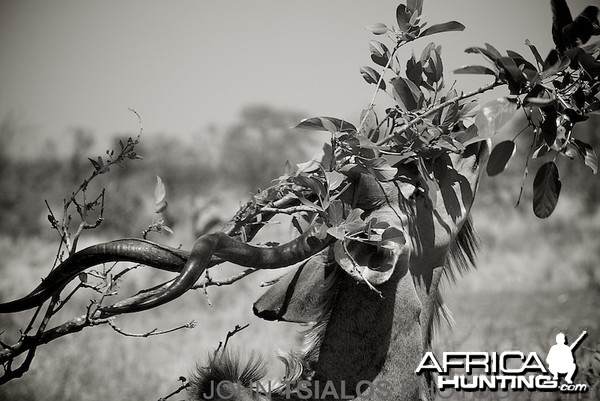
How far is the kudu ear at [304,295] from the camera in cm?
303

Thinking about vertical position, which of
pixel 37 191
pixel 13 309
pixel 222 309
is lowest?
pixel 13 309

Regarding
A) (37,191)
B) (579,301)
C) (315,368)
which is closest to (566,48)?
(315,368)

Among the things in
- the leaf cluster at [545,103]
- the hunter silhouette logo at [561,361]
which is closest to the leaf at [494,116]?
the leaf cluster at [545,103]

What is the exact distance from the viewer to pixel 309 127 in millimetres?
2965

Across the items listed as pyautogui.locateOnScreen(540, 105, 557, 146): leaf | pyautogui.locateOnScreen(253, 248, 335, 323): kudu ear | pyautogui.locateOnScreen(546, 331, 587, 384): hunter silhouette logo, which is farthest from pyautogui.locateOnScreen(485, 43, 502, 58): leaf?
pyautogui.locateOnScreen(546, 331, 587, 384): hunter silhouette logo

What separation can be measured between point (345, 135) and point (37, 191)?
2183 cm

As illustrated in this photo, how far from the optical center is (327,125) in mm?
2854

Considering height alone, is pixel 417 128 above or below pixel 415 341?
above

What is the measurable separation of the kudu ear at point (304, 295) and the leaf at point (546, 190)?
97 centimetres

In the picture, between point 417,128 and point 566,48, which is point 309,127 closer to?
point 417,128

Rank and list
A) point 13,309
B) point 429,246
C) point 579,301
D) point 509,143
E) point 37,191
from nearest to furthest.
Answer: point 13,309 < point 509,143 < point 429,246 < point 579,301 < point 37,191

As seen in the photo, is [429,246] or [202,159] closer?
[429,246]

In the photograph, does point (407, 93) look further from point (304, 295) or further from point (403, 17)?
point (304, 295)

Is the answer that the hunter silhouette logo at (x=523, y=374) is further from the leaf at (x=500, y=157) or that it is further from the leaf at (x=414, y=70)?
the leaf at (x=414, y=70)
